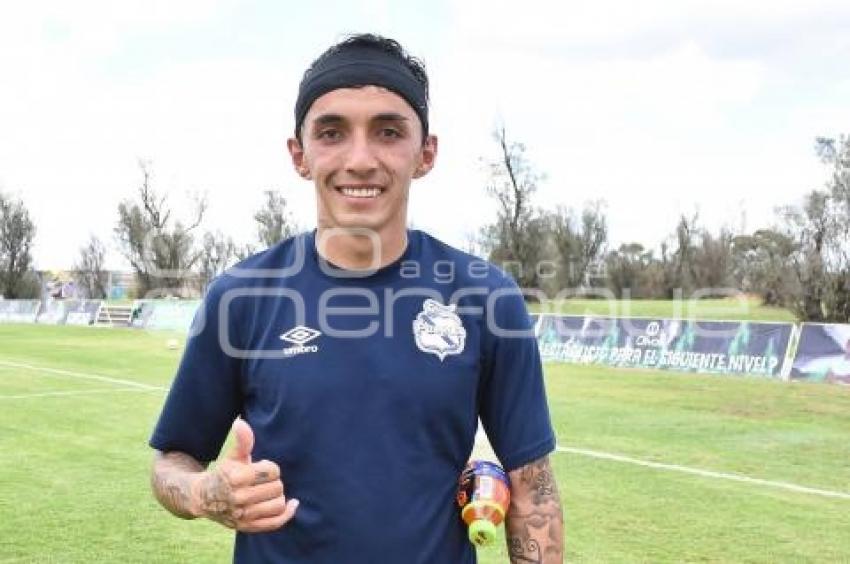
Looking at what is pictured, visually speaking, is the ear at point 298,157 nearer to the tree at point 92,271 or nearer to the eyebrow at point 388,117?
the eyebrow at point 388,117

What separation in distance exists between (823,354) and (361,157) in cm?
1755

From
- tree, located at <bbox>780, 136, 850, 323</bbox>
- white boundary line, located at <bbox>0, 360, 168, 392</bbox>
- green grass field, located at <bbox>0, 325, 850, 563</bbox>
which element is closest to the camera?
green grass field, located at <bbox>0, 325, 850, 563</bbox>

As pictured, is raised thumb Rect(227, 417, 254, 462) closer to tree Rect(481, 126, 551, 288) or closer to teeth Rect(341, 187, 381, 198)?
teeth Rect(341, 187, 381, 198)

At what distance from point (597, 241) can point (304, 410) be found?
208ft

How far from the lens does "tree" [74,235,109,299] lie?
79.1m

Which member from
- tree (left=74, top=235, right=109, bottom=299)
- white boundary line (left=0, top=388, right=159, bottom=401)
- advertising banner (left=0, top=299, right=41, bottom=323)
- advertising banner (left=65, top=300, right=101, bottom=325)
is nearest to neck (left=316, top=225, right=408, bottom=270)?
white boundary line (left=0, top=388, right=159, bottom=401)

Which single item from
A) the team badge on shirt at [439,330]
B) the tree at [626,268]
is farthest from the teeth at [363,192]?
the tree at [626,268]

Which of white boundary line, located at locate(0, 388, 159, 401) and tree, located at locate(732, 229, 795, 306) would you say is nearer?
white boundary line, located at locate(0, 388, 159, 401)

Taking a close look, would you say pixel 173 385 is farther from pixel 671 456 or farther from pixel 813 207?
pixel 813 207

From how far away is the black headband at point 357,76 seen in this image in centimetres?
248

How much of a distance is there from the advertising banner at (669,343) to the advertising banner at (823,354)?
391 mm

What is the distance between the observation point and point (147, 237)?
2995 inches

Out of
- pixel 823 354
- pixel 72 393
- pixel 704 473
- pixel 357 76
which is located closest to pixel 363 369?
pixel 357 76

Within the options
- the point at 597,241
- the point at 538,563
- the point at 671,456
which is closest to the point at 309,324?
the point at 538,563
